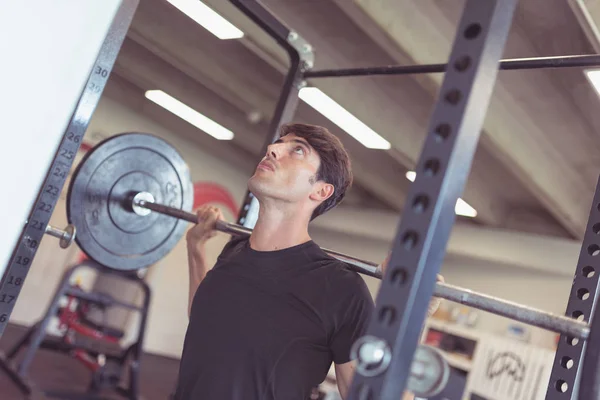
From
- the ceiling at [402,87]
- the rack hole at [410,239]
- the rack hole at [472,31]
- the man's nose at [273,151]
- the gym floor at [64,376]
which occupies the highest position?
the ceiling at [402,87]

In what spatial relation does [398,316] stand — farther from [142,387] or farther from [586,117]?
[142,387]

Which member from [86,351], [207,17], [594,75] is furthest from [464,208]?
[86,351]

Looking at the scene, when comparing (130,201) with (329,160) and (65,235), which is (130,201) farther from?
(329,160)

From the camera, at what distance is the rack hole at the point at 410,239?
0.76m

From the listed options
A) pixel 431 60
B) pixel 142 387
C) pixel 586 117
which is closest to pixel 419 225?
pixel 431 60

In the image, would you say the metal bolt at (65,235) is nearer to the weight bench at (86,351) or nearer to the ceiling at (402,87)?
the ceiling at (402,87)

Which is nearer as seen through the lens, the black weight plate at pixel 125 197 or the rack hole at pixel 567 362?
the rack hole at pixel 567 362

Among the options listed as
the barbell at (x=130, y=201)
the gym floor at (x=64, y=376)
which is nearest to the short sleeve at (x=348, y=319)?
the barbell at (x=130, y=201)

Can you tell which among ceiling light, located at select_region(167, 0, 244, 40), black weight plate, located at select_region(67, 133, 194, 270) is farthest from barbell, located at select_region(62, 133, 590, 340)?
ceiling light, located at select_region(167, 0, 244, 40)

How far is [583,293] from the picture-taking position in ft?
4.20

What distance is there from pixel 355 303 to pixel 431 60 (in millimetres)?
2933

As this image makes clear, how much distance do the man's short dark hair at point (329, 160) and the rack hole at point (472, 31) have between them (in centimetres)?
84

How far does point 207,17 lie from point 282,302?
299cm

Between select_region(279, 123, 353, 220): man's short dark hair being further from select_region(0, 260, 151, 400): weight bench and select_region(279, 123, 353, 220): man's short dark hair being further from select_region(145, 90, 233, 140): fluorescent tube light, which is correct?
select_region(145, 90, 233, 140): fluorescent tube light
